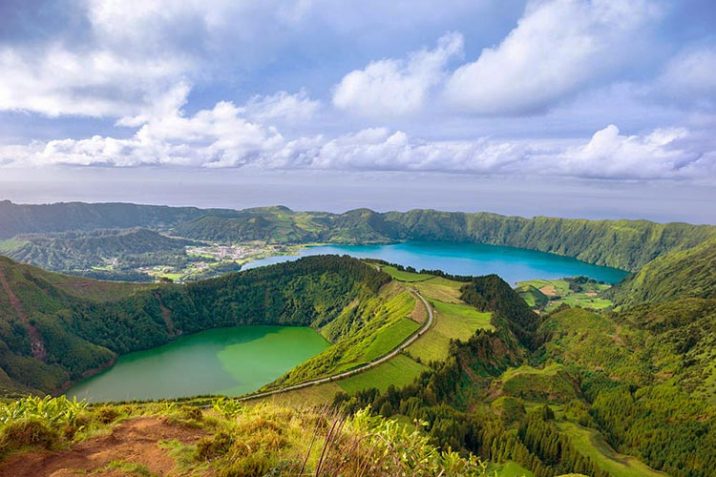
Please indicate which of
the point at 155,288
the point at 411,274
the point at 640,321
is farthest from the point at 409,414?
the point at 155,288

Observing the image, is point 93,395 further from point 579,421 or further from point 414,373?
point 579,421

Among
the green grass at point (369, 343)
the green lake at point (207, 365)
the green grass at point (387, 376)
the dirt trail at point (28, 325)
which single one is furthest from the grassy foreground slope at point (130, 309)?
the green grass at point (387, 376)

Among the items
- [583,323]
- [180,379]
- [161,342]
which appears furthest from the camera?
[161,342]

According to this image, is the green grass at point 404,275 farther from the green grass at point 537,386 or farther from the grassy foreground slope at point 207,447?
the grassy foreground slope at point 207,447

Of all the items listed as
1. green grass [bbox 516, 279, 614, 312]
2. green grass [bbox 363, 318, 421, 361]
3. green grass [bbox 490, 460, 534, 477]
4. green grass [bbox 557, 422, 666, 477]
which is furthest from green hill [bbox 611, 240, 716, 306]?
green grass [bbox 490, 460, 534, 477]

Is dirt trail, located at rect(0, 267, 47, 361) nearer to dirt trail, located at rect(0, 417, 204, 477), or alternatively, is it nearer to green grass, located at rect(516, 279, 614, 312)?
dirt trail, located at rect(0, 417, 204, 477)

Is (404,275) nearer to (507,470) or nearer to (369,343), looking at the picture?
(369,343)

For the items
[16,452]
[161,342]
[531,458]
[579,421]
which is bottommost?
[161,342]

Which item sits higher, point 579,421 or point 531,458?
point 531,458
